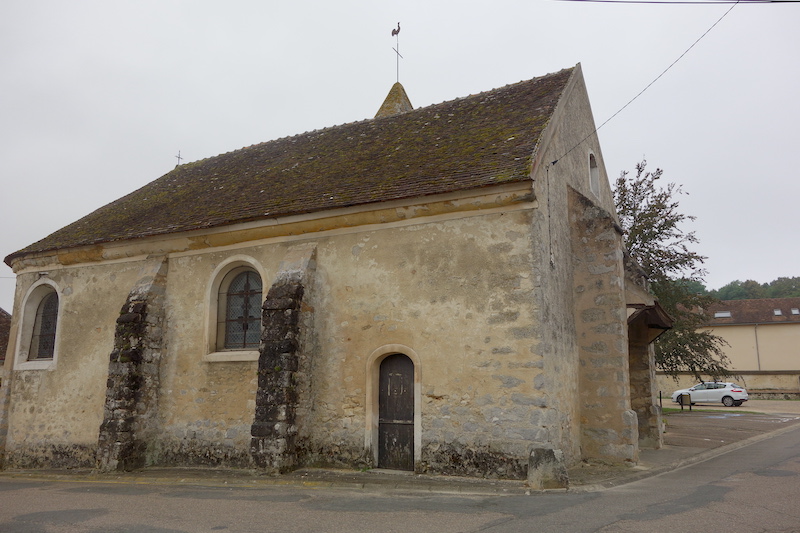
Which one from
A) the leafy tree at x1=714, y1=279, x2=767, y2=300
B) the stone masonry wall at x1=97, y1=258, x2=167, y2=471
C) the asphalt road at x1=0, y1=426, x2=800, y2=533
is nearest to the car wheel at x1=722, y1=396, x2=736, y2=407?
the asphalt road at x1=0, y1=426, x2=800, y2=533

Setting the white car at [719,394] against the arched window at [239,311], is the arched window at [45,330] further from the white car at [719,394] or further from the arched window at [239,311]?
the white car at [719,394]

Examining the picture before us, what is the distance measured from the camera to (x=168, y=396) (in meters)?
12.2

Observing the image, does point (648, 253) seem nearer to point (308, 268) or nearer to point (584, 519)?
point (308, 268)

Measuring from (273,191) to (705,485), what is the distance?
31.6 ft

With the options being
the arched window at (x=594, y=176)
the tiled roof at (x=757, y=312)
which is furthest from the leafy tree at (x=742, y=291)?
the arched window at (x=594, y=176)

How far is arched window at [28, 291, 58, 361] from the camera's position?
1450cm

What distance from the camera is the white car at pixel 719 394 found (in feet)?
102

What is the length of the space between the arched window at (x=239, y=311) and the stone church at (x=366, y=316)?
4 centimetres

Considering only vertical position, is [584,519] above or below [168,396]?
below

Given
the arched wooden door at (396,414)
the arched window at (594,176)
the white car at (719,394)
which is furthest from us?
the white car at (719,394)

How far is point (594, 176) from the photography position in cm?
1427

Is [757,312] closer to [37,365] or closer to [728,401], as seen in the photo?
[728,401]

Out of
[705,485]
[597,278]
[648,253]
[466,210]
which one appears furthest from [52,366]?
[648,253]

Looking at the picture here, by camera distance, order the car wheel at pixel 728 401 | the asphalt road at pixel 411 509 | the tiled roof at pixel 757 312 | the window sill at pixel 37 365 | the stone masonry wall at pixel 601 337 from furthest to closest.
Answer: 1. the tiled roof at pixel 757 312
2. the car wheel at pixel 728 401
3. the window sill at pixel 37 365
4. the stone masonry wall at pixel 601 337
5. the asphalt road at pixel 411 509
